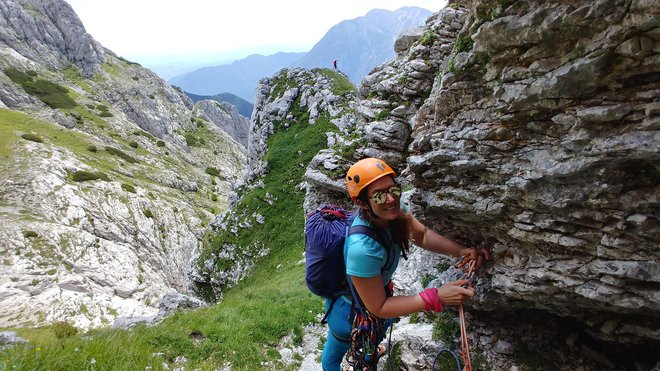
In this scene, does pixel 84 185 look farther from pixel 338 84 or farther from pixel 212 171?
pixel 212 171

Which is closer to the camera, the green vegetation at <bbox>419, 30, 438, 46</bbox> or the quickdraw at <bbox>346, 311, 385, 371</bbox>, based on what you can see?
the quickdraw at <bbox>346, 311, 385, 371</bbox>

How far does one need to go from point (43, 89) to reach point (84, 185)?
64248 mm

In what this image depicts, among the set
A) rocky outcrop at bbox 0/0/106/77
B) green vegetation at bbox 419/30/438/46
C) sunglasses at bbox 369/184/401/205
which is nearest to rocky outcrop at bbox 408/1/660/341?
sunglasses at bbox 369/184/401/205

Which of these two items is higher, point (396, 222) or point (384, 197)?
point (384, 197)

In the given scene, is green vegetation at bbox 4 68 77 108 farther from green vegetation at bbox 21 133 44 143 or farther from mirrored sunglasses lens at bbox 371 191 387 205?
mirrored sunglasses lens at bbox 371 191 387 205

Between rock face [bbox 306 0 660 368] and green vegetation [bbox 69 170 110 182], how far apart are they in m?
72.8

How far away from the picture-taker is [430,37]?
12914 millimetres

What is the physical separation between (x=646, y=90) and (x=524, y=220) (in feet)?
8.14

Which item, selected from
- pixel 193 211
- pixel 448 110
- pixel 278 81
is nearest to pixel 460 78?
pixel 448 110

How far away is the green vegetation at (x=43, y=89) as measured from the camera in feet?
326

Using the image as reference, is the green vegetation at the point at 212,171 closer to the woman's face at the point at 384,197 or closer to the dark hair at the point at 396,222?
the dark hair at the point at 396,222

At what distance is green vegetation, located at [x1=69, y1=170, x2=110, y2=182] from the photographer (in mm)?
62844

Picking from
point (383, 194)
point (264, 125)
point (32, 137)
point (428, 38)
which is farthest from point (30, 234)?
point (383, 194)

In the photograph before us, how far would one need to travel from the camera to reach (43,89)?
337 feet
